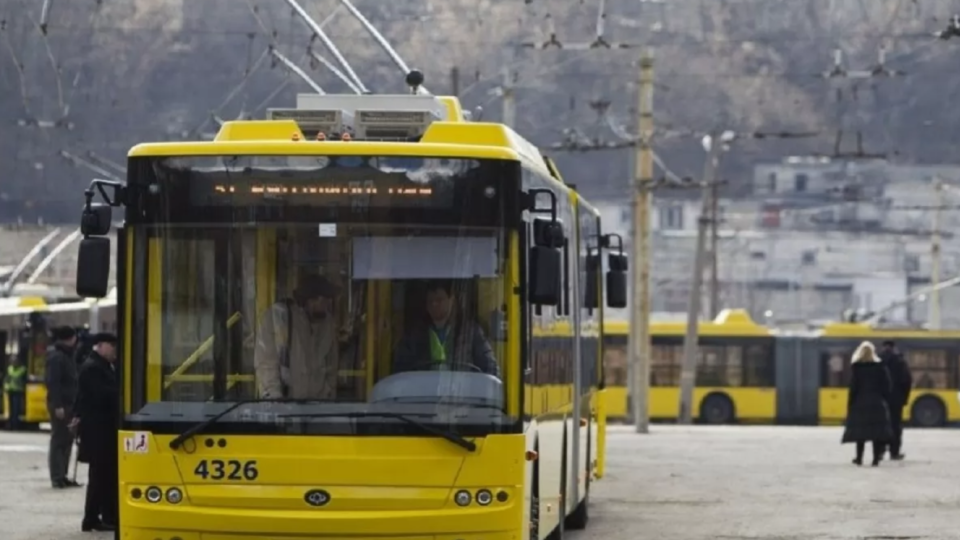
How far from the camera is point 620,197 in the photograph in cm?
9788

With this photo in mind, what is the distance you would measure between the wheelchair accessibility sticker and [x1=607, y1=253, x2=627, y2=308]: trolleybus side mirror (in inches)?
355

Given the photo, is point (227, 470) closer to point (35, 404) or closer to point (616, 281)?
point (616, 281)

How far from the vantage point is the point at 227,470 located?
1306 cm

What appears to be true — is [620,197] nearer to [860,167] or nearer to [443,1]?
[860,167]

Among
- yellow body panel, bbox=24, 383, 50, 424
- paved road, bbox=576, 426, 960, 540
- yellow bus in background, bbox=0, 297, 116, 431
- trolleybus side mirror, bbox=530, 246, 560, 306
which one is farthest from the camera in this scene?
yellow bus in background, bbox=0, 297, 116, 431

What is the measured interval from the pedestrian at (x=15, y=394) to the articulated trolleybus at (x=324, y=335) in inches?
1210

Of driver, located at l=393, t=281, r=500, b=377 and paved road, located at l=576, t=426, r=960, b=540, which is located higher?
driver, located at l=393, t=281, r=500, b=377

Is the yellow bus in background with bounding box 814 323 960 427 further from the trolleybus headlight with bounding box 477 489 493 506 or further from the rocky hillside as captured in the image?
the trolleybus headlight with bounding box 477 489 493 506

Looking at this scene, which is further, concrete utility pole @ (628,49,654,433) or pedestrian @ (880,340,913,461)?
concrete utility pole @ (628,49,654,433)

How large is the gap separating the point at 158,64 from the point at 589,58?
24.8m

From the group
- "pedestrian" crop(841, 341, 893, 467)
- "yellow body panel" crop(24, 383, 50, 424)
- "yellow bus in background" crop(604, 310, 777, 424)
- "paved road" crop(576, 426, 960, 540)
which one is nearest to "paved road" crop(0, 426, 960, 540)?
"paved road" crop(576, 426, 960, 540)

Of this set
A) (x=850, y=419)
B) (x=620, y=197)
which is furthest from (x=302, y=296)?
(x=620, y=197)

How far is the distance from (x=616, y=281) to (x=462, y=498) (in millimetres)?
8897

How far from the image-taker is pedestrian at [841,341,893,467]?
28.3 meters
